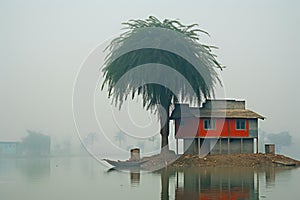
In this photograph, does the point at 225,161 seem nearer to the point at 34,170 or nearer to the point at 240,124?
the point at 240,124

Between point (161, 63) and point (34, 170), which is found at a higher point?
point (161, 63)

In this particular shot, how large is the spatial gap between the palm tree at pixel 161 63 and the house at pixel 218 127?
4.08 ft

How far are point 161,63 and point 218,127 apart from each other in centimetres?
738

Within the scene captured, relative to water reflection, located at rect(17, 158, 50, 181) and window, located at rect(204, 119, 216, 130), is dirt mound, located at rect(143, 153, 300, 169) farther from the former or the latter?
water reflection, located at rect(17, 158, 50, 181)

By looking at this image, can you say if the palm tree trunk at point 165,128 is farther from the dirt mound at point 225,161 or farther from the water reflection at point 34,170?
the water reflection at point 34,170

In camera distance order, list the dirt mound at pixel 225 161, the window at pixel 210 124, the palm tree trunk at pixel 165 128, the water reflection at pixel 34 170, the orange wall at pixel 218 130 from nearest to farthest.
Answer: the water reflection at pixel 34 170 < the dirt mound at pixel 225 161 < the orange wall at pixel 218 130 < the window at pixel 210 124 < the palm tree trunk at pixel 165 128

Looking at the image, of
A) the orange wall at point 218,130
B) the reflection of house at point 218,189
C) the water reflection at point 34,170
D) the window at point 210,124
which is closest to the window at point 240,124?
the orange wall at point 218,130

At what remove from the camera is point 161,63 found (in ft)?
146

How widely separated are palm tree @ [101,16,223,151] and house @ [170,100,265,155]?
1244mm

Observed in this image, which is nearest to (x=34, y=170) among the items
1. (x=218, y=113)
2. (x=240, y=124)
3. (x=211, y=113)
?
(x=211, y=113)

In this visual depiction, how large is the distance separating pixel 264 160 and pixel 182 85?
371 inches

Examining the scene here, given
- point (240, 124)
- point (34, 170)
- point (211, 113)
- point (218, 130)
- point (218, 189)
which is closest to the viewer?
point (218, 189)

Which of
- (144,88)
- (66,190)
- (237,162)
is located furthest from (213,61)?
(66,190)

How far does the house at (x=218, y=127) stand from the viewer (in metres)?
45.2
